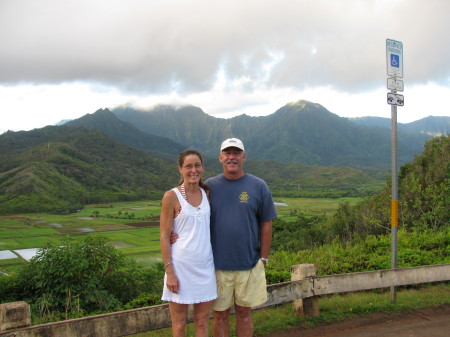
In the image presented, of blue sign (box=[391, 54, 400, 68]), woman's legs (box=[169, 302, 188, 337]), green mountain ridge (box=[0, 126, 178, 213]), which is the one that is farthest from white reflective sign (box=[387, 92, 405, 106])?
green mountain ridge (box=[0, 126, 178, 213])

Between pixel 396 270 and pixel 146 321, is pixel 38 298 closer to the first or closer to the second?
pixel 146 321

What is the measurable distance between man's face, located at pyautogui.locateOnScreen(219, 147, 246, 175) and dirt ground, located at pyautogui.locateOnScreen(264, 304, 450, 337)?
2.34 meters

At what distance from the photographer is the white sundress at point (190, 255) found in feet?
11.1

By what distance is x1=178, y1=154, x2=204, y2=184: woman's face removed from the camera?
3512mm

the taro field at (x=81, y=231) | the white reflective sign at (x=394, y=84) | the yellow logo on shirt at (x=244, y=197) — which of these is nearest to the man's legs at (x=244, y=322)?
the yellow logo on shirt at (x=244, y=197)

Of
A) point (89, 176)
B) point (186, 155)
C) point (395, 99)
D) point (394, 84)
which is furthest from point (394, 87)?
point (89, 176)

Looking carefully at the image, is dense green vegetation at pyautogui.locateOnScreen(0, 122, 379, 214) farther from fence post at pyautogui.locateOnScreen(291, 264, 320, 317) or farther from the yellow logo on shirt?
the yellow logo on shirt

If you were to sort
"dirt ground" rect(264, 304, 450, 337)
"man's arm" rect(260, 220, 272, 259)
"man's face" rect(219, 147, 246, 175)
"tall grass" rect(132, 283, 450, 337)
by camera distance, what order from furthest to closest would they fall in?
"tall grass" rect(132, 283, 450, 337), "dirt ground" rect(264, 304, 450, 337), "man's arm" rect(260, 220, 272, 259), "man's face" rect(219, 147, 246, 175)

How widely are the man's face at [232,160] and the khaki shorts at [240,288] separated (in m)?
0.98

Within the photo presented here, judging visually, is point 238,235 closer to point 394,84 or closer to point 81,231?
A: point 394,84

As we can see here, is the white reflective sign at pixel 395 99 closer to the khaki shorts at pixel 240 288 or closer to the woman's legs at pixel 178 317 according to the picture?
the khaki shorts at pixel 240 288

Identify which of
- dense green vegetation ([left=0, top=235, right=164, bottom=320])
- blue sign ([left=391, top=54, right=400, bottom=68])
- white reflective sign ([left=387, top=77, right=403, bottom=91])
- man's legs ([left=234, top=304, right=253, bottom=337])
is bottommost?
dense green vegetation ([left=0, top=235, right=164, bottom=320])

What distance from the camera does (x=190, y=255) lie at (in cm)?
338

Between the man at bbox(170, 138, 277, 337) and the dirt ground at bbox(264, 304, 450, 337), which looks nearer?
the man at bbox(170, 138, 277, 337)
